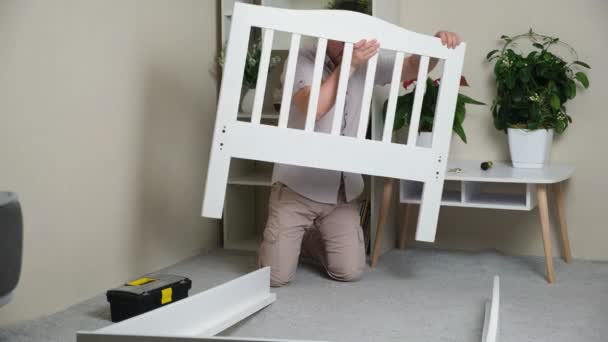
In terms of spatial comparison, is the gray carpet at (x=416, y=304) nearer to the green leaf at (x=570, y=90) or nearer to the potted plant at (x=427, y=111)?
the potted plant at (x=427, y=111)

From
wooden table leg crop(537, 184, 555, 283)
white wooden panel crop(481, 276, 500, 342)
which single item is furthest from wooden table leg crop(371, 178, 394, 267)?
white wooden panel crop(481, 276, 500, 342)

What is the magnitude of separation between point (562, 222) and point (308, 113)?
1185 millimetres

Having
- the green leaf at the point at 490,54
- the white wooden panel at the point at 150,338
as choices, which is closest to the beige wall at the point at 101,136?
the white wooden panel at the point at 150,338

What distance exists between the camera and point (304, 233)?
2557mm

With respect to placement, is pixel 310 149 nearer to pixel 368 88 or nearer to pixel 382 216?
pixel 368 88

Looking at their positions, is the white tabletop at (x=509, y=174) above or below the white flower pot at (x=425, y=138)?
below

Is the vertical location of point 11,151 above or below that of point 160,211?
above

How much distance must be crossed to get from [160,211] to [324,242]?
65 cm

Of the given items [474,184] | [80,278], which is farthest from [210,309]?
[474,184]

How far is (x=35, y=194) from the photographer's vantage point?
6.79 feet

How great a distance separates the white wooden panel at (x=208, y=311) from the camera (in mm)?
1600

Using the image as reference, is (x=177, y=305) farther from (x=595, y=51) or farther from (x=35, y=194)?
(x=595, y=51)

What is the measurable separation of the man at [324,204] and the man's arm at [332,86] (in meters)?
0.13

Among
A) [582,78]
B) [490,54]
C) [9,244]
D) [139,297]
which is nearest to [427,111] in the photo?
[490,54]
